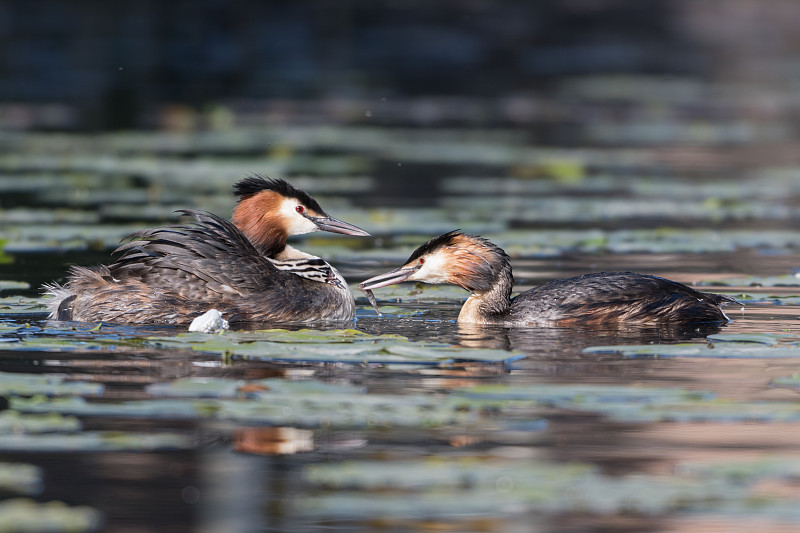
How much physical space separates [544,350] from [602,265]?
3.84 metres

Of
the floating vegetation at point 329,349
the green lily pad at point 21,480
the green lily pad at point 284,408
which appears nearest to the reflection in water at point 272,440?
the green lily pad at point 284,408

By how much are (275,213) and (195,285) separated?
1147 millimetres

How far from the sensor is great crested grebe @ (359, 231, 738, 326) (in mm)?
9695

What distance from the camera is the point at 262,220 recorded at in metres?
10.5

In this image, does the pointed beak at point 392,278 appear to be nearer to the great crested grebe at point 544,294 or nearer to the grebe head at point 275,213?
the great crested grebe at point 544,294

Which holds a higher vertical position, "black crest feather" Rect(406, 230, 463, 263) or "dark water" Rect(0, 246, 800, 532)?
"black crest feather" Rect(406, 230, 463, 263)

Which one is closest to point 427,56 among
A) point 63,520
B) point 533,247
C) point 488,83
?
point 488,83

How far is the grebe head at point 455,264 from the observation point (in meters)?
9.83

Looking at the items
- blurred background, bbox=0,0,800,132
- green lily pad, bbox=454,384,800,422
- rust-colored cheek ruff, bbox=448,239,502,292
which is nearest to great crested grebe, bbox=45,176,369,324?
rust-colored cheek ruff, bbox=448,239,502,292

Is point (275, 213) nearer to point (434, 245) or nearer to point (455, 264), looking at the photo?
point (434, 245)

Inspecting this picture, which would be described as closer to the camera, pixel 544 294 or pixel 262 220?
pixel 544 294

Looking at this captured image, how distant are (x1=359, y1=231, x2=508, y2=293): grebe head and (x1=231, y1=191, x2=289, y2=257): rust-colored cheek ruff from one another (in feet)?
3.29

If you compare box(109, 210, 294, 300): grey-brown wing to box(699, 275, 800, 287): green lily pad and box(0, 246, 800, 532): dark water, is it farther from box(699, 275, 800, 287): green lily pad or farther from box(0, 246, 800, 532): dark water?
box(699, 275, 800, 287): green lily pad

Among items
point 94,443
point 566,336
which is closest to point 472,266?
point 566,336
